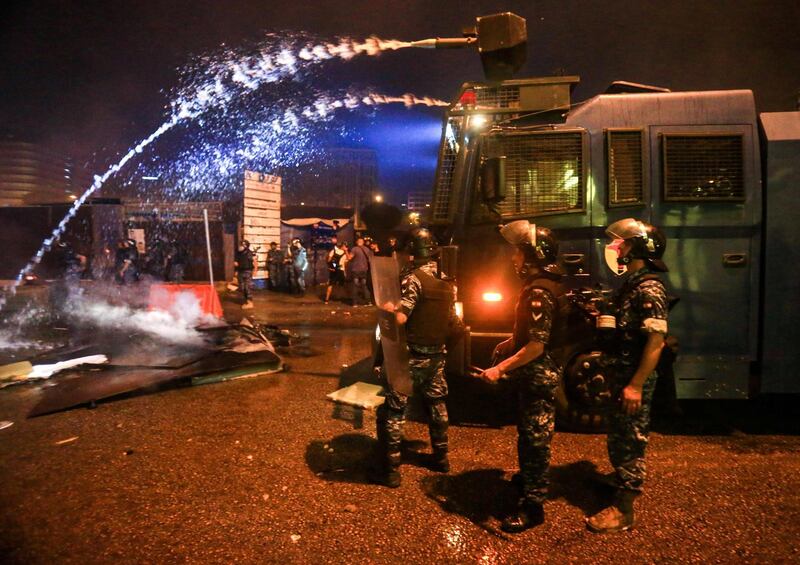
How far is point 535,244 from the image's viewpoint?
3152 mm

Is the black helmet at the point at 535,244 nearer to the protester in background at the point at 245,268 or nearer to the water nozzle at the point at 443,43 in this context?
the water nozzle at the point at 443,43

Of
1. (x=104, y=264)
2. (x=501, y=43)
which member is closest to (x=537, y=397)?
(x=501, y=43)

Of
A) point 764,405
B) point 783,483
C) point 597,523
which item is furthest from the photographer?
point 764,405

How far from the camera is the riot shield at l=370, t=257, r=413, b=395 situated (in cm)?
349

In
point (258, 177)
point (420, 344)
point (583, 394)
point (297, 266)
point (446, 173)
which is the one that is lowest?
point (583, 394)

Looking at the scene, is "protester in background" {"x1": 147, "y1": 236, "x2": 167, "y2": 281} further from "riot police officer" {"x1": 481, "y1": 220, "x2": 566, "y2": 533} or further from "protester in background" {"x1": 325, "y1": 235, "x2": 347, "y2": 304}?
"riot police officer" {"x1": 481, "y1": 220, "x2": 566, "y2": 533}

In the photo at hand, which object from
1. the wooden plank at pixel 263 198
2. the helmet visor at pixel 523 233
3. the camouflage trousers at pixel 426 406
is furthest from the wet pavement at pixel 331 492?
the wooden plank at pixel 263 198

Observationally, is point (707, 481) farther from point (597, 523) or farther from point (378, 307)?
point (378, 307)

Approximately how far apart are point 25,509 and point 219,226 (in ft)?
53.4

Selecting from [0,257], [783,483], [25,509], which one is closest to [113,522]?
[25,509]

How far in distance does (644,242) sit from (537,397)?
1.29 metres

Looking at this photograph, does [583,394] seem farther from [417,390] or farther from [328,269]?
[328,269]

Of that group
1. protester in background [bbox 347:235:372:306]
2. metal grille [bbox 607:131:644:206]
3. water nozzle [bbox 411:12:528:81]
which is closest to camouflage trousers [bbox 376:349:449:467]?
metal grille [bbox 607:131:644:206]

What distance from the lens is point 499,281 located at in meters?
4.51
